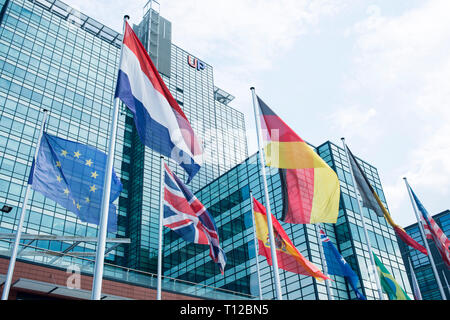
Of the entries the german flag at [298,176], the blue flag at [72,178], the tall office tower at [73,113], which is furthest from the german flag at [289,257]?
the tall office tower at [73,113]

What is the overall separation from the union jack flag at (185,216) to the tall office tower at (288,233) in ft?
Result: 81.0

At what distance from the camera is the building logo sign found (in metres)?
102

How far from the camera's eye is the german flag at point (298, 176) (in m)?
15.9

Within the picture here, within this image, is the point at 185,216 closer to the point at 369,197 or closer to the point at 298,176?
the point at 298,176

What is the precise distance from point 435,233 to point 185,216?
1527 cm

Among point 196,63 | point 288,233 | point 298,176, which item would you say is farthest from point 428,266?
point 298,176

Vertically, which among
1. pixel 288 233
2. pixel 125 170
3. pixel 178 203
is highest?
pixel 125 170

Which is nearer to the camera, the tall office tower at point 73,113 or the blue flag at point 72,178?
the blue flag at point 72,178

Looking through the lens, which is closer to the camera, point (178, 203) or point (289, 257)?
point (178, 203)

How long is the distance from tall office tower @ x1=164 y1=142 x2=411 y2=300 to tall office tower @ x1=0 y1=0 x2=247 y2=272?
9777 mm

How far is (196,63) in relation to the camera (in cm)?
10369

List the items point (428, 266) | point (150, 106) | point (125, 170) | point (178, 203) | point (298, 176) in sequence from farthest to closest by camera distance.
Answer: point (428, 266)
point (125, 170)
point (178, 203)
point (298, 176)
point (150, 106)

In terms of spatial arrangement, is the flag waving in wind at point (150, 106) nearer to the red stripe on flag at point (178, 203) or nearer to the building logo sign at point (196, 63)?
the red stripe on flag at point (178, 203)
